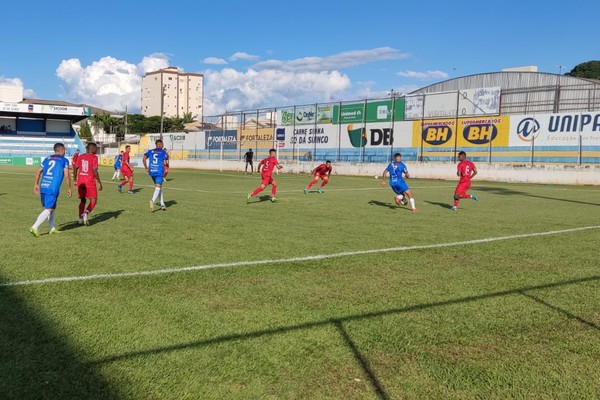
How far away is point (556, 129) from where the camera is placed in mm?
31250

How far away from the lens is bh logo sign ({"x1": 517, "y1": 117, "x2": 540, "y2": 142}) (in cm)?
3232

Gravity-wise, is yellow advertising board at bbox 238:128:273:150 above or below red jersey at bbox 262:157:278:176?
above

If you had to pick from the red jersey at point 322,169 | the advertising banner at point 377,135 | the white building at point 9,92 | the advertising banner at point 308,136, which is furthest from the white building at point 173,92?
the red jersey at point 322,169

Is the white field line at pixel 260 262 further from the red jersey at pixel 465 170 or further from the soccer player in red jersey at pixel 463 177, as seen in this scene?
the red jersey at pixel 465 170

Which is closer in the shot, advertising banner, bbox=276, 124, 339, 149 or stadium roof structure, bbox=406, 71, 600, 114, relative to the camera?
stadium roof structure, bbox=406, 71, 600, 114

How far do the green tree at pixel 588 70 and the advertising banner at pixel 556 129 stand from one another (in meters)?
75.7

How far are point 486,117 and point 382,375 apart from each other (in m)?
34.7

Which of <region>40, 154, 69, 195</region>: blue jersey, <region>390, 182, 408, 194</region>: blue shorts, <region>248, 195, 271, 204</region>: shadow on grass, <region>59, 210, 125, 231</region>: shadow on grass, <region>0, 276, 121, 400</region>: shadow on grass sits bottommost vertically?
<region>0, 276, 121, 400</region>: shadow on grass

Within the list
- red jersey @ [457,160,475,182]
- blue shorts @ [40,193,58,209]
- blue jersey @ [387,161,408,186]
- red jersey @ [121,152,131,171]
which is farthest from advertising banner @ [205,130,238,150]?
blue shorts @ [40,193,58,209]

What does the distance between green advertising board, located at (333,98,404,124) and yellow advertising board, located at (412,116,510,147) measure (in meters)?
2.37

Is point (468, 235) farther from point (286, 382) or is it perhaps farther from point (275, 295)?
point (286, 382)

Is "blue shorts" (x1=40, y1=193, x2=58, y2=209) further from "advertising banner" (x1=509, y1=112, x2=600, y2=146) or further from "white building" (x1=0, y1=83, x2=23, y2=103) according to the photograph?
"white building" (x1=0, y1=83, x2=23, y2=103)

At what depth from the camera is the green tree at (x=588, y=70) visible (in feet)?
316

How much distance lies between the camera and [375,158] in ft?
132
